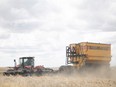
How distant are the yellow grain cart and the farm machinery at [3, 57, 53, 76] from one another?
3338 millimetres

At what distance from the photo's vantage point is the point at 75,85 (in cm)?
2641

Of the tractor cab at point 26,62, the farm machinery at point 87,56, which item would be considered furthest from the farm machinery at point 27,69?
the farm machinery at point 87,56

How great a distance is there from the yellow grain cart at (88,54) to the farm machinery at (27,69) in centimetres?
334

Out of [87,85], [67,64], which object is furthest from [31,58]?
[87,85]

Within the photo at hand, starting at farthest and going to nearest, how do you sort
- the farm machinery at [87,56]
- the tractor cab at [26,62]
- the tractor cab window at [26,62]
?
the tractor cab window at [26,62]
the tractor cab at [26,62]
the farm machinery at [87,56]

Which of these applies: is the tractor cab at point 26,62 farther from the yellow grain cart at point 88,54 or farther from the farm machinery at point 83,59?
the yellow grain cart at point 88,54

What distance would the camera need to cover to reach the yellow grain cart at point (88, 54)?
41250 millimetres

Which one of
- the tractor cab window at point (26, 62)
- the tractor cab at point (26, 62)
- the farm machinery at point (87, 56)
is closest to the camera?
the farm machinery at point (87, 56)

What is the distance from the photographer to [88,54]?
135 ft

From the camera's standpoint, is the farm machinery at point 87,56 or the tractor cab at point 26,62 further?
the tractor cab at point 26,62

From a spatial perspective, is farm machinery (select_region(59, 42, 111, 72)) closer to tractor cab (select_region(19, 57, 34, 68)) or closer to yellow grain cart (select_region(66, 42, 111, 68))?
yellow grain cart (select_region(66, 42, 111, 68))

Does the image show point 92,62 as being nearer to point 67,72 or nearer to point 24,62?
point 67,72

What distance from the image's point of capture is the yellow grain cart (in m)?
41.2

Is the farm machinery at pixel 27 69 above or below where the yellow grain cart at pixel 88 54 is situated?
below
